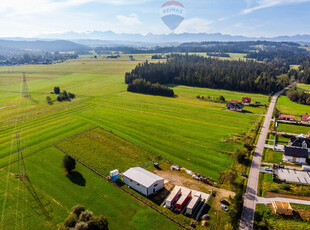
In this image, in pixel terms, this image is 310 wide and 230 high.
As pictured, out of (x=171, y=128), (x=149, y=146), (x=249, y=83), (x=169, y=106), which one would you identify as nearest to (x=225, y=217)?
(x=149, y=146)

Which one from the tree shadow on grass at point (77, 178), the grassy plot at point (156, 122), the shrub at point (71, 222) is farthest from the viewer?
the grassy plot at point (156, 122)

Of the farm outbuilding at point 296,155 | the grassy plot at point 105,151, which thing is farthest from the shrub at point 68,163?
the farm outbuilding at point 296,155

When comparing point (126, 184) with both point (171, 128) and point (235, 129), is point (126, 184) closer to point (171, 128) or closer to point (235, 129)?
point (171, 128)

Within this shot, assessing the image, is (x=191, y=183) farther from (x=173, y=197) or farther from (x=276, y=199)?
(x=276, y=199)

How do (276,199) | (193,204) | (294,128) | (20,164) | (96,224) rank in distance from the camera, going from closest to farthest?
(96,224) → (193,204) → (276,199) → (20,164) → (294,128)

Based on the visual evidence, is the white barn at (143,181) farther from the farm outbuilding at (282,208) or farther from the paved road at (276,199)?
the farm outbuilding at (282,208)

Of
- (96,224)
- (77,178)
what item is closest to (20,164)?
(77,178)

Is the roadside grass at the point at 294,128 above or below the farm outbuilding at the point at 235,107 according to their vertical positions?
below
